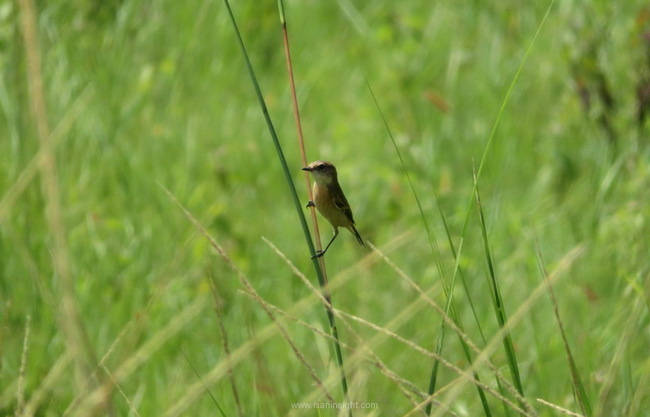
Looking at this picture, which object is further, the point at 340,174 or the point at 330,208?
the point at 340,174

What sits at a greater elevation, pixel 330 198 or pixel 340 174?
pixel 330 198

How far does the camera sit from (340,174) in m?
5.56

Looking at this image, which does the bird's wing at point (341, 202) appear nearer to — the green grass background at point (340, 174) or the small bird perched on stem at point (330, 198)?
the small bird perched on stem at point (330, 198)

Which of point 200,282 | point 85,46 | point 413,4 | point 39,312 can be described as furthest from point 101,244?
point 413,4

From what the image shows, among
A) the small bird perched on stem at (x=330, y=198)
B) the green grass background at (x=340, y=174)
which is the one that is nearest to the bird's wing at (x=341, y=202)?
the small bird perched on stem at (x=330, y=198)

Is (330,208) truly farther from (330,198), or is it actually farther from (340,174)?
(340,174)

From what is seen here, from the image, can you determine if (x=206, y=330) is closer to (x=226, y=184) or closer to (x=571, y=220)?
(x=226, y=184)

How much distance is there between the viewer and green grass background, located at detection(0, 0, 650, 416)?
3.74 metres

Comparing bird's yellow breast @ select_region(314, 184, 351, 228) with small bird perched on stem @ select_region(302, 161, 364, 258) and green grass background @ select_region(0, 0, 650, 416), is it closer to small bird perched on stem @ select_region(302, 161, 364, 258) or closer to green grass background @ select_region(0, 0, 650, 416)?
small bird perched on stem @ select_region(302, 161, 364, 258)

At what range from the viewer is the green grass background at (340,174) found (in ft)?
12.3

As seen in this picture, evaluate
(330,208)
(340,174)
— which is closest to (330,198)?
(330,208)

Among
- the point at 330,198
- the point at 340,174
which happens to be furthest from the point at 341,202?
the point at 340,174

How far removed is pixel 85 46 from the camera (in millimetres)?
5660

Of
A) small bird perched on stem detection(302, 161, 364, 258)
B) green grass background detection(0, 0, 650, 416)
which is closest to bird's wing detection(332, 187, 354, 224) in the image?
small bird perched on stem detection(302, 161, 364, 258)
